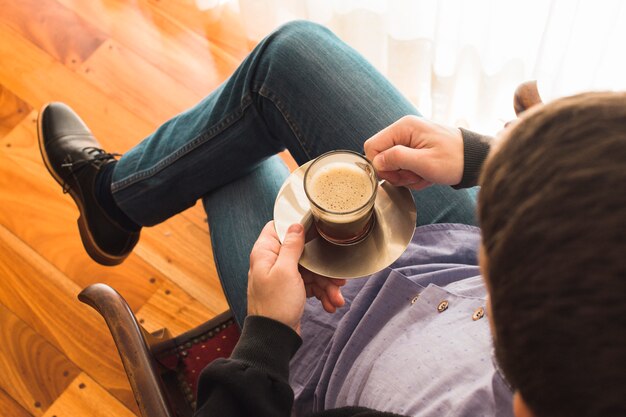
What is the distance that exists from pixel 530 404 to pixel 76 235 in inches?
52.3

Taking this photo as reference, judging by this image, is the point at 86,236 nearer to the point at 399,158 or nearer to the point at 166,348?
the point at 166,348

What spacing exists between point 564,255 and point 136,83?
60.0 inches

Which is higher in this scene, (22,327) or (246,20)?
(246,20)

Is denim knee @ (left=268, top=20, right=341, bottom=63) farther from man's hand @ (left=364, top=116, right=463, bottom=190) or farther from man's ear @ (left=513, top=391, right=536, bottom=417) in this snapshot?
man's ear @ (left=513, top=391, right=536, bottom=417)

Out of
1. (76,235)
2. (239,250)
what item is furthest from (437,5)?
(76,235)

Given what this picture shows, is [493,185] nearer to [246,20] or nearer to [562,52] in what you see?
[562,52]

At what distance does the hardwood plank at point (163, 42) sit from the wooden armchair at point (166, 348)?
89cm

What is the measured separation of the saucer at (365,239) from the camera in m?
0.76

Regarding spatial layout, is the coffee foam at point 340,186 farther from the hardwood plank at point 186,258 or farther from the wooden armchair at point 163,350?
the hardwood plank at point 186,258

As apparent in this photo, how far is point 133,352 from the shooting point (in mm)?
659

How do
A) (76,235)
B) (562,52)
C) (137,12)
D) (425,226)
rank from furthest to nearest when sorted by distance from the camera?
(137,12) → (76,235) → (562,52) → (425,226)

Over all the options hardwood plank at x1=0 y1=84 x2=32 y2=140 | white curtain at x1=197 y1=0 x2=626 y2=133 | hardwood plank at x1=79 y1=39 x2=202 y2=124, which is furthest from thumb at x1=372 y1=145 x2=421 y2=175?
hardwood plank at x1=0 y1=84 x2=32 y2=140

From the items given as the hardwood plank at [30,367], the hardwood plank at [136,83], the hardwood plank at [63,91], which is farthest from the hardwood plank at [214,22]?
the hardwood plank at [30,367]

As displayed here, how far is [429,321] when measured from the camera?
2.56 ft
